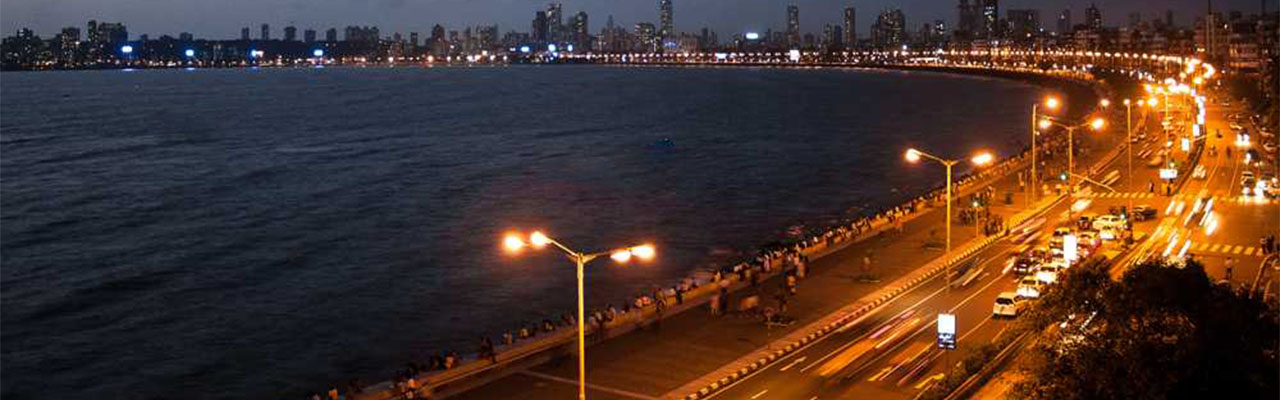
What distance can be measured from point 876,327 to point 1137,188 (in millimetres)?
30342

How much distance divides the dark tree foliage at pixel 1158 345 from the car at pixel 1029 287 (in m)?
13.5

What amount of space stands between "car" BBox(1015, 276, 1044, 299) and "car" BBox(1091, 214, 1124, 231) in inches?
368

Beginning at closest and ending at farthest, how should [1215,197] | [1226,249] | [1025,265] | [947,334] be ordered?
[947,334], [1025,265], [1226,249], [1215,197]

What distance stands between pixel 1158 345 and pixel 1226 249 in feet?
85.4

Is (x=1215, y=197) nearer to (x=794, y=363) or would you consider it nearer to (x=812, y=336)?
(x=812, y=336)

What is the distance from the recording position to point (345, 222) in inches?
2559

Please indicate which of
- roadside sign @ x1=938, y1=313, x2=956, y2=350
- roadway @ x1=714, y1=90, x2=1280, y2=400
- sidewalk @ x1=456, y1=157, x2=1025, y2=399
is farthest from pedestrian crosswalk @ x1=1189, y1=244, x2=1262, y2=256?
roadside sign @ x1=938, y1=313, x2=956, y2=350

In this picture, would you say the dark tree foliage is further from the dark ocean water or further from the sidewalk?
the dark ocean water

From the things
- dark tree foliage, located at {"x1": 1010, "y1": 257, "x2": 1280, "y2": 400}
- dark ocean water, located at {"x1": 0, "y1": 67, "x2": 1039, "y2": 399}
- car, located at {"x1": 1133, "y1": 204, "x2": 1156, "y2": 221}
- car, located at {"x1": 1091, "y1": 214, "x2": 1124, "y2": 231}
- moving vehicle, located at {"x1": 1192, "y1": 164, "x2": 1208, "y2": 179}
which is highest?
dark tree foliage, located at {"x1": 1010, "y1": 257, "x2": 1280, "y2": 400}

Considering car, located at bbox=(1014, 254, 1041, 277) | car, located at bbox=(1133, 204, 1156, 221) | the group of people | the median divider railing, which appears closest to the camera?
the median divider railing

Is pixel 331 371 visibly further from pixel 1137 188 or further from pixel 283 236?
pixel 1137 188

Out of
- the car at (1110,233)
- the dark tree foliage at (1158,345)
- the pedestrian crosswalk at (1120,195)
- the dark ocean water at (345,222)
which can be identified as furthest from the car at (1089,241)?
the dark tree foliage at (1158,345)

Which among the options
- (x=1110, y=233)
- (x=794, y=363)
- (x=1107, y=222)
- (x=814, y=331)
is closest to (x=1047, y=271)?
(x=814, y=331)

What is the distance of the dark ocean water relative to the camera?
39750mm
